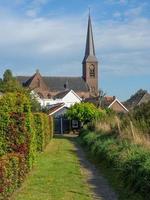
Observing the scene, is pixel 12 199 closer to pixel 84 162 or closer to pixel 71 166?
pixel 71 166

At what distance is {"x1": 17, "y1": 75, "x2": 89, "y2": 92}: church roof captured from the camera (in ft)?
420

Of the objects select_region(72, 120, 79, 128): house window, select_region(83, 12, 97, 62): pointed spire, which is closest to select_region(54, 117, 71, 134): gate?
select_region(72, 120, 79, 128): house window

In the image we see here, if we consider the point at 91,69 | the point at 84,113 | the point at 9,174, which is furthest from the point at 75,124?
the point at 91,69

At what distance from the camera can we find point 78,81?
132375 millimetres

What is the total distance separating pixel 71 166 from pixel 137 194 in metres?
8.19

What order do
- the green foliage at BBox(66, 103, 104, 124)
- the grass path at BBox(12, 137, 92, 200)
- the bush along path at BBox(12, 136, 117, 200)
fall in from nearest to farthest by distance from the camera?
1. the grass path at BBox(12, 137, 92, 200)
2. the bush along path at BBox(12, 136, 117, 200)
3. the green foliage at BBox(66, 103, 104, 124)

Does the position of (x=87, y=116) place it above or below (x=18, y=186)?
above

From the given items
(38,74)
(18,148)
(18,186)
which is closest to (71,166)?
(18,148)

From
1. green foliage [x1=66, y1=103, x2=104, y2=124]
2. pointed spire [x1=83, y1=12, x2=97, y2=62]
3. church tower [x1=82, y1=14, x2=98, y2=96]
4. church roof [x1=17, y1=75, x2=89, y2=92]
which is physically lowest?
green foliage [x1=66, y1=103, x2=104, y2=124]

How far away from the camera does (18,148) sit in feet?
57.2

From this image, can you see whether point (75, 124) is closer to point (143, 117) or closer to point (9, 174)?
point (143, 117)

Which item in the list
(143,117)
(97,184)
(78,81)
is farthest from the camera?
(78,81)

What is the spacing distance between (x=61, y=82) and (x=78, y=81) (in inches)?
174

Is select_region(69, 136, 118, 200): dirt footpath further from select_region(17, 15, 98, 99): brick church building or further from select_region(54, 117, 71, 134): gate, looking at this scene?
select_region(17, 15, 98, 99): brick church building
